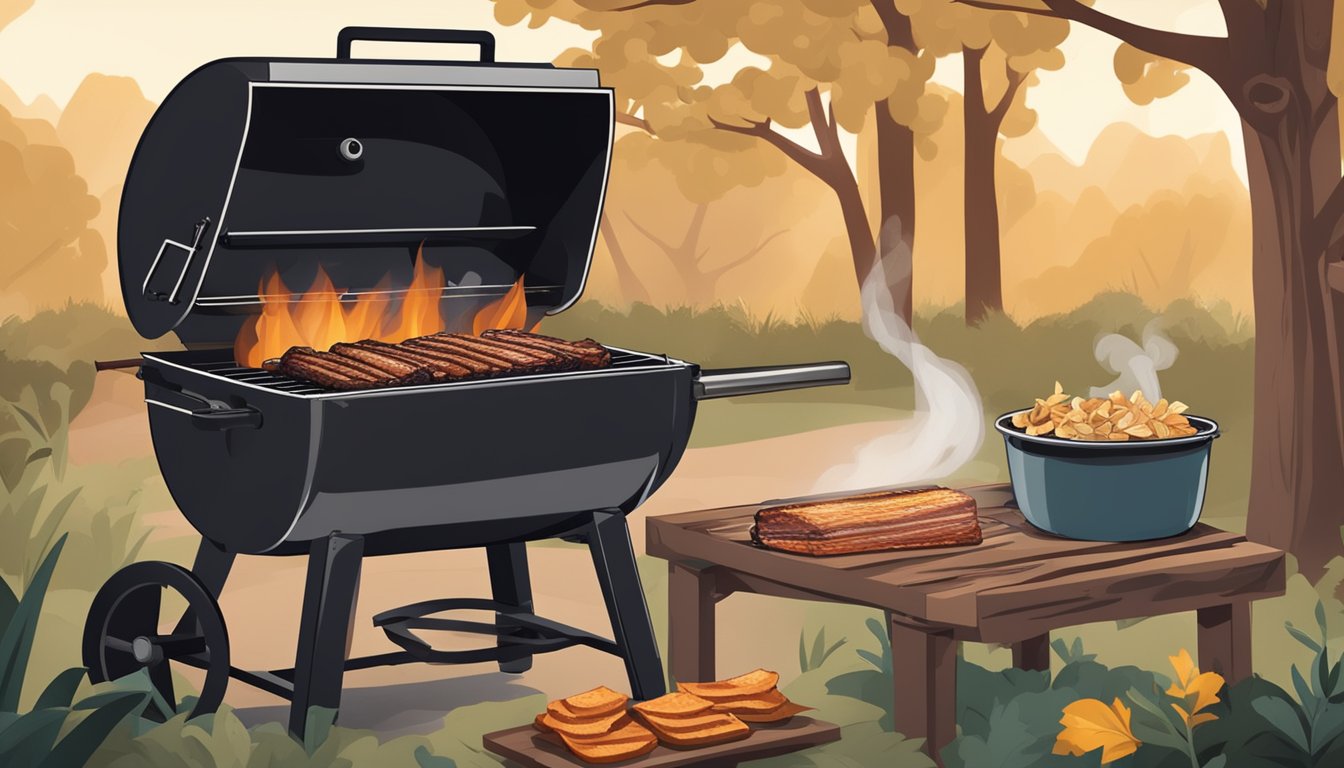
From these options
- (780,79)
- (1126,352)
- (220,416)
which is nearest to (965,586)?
(220,416)

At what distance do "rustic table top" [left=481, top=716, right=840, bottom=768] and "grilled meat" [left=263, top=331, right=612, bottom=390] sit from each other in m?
0.77

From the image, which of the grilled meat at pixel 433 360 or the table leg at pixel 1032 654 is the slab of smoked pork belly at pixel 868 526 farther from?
the table leg at pixel 1032 654

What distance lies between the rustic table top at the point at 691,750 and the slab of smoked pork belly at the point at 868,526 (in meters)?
0.36

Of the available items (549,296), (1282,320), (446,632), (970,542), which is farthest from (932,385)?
(970,542)

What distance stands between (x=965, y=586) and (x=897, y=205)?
760 centimetres

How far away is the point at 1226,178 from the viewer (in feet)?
50.7

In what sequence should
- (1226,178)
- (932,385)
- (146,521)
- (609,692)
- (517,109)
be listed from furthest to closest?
(1226,178)
(932,385)
(146,521)
(517,109)
(609,692)

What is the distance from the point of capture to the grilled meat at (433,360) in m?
4.02

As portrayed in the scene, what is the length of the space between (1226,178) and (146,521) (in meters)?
10.6

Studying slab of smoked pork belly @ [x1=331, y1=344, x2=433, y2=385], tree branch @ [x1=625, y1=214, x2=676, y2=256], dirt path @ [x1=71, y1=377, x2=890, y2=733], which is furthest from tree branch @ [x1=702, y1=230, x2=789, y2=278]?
slab of smoked pork belly @ [x1=331, y1=344, x2=433, y2=385]

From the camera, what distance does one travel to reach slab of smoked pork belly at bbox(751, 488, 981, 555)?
389 cm

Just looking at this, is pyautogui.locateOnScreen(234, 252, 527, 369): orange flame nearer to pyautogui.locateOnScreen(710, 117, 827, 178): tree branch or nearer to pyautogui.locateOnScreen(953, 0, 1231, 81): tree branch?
pyautogui.locateOnScreen(953, 0, 1231, 81): tree branch

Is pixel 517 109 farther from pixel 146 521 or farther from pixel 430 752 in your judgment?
pixel 146 521

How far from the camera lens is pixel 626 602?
170 inches
